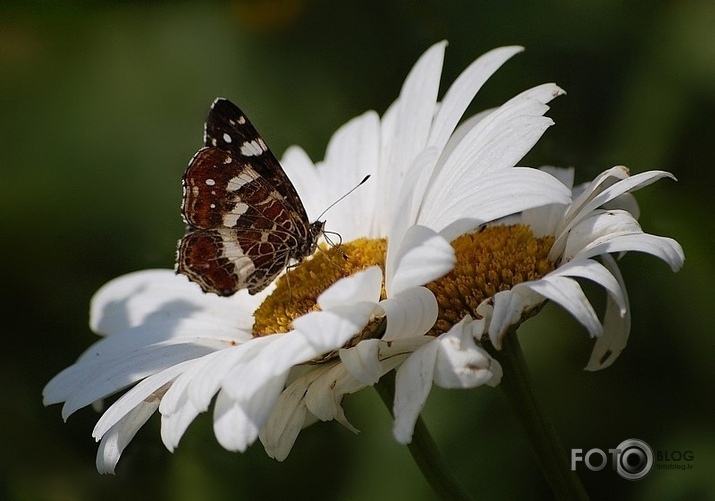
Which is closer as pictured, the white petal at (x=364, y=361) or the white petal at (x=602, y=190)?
the white petal at (x=364, y=361)

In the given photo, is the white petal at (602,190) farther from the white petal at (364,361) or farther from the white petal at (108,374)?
the white petal at (108,374)

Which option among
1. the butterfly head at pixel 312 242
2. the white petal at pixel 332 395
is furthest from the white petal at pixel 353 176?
the white petal at pixel 332 395

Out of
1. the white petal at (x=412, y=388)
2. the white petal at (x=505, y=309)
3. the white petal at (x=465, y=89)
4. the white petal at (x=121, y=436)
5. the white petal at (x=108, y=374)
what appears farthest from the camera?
the white petal at (x=465, y=89)

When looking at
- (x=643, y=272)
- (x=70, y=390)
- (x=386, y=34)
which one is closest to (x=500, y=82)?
(x=386, y=34)

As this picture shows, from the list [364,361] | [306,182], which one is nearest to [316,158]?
[306,182]

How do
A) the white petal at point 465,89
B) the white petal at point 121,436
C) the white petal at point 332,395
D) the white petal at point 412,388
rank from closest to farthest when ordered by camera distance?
the white petal at point 412,388, the white petal at point 332,395, the white petal at point 121,436, the white petal at point 465,89

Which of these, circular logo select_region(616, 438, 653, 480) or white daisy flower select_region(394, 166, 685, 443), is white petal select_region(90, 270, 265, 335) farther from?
circular logo select_region(616, 438, 653, 480)

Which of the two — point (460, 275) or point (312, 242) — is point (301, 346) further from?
point (312, 242)

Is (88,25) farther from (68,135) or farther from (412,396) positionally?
(412,396)

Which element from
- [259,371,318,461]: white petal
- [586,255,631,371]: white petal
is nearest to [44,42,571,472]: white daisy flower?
[259,371,318,461]: white petal
